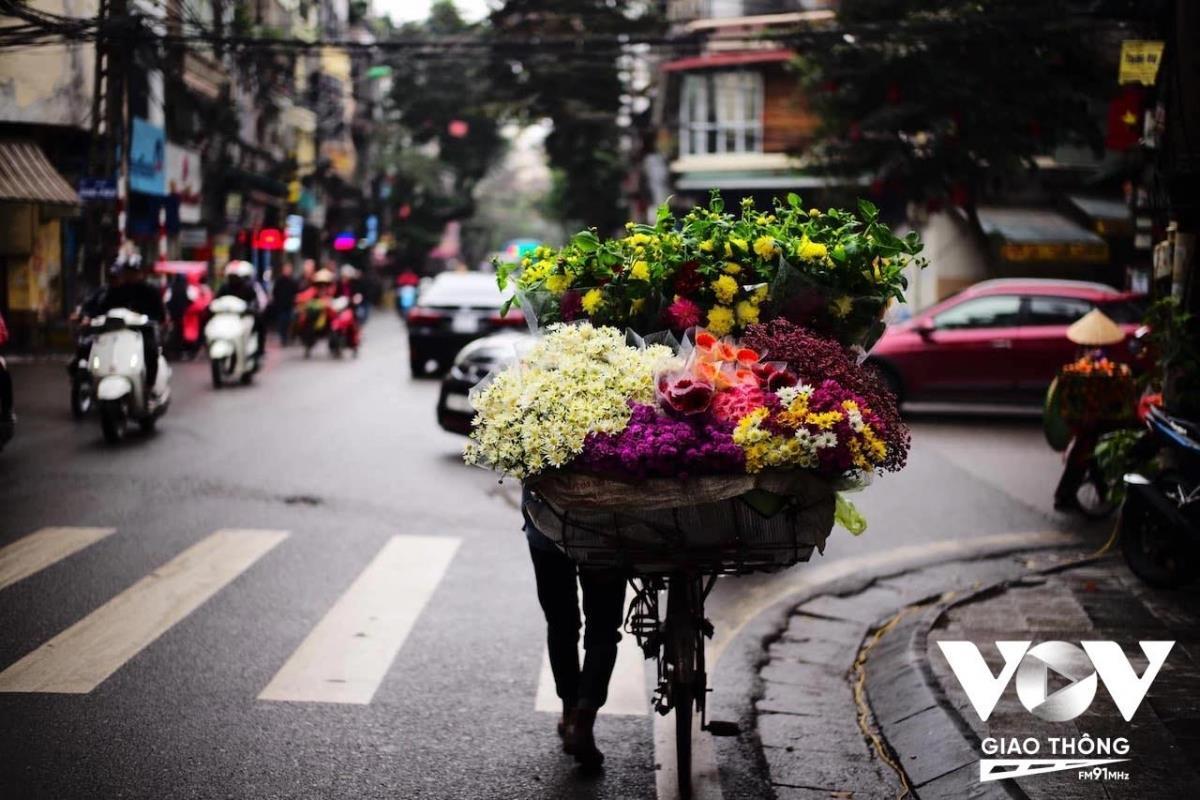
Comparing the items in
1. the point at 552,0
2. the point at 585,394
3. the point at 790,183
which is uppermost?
the point at 552,0

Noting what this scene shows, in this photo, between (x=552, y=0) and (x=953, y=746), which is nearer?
(x=953, y=746)

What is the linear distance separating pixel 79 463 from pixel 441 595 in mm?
5613

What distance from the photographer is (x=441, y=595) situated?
7699 mm

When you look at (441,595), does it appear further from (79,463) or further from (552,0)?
(552,0)

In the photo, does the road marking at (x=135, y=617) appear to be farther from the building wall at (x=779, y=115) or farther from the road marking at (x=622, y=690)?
the building wall at (x=779, y=115)

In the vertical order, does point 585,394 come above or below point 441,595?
above

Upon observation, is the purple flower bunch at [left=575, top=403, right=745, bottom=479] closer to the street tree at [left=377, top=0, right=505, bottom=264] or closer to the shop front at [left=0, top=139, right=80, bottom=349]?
the shop front at [left=0, top=139, right=80, bottom=349]

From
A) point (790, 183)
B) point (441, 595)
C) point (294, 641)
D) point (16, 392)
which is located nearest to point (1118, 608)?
point (441, 595)

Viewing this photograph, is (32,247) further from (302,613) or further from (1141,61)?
(302,613)

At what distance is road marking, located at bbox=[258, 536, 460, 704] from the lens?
5.81 m

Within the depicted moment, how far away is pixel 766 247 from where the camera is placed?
183 inches

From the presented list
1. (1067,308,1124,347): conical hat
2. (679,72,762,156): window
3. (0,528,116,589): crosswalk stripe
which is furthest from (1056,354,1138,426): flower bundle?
(679,72,762,156): window

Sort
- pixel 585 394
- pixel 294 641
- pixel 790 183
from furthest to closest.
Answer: pixel 790 183, pixel 294 641, pixel 585 394

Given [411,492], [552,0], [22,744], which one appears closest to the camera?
[22,744]
